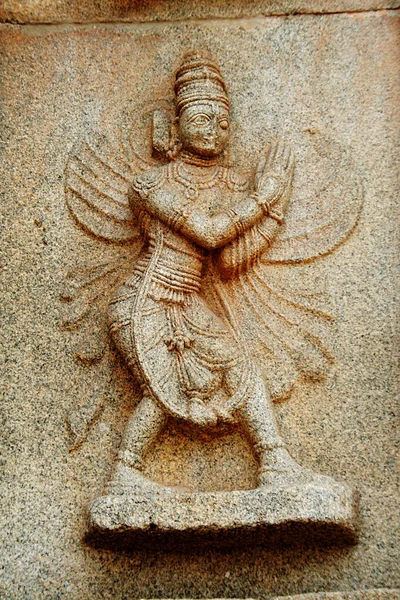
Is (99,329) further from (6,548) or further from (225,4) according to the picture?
(225,4)

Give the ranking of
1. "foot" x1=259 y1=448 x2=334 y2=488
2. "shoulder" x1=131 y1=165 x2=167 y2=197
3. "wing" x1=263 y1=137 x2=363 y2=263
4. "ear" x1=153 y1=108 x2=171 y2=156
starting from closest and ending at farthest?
1. "foot" x1=259 y1=448 x2=334 y2=488
2. "shoulder" x1=131 y1=165 x2=167 y2=197
3. "wing" x1=263 y1=137 x2=363 y2=263
4. "ear" x1=153 y1=108 x2=171 y2=156

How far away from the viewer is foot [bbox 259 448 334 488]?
10.4ft

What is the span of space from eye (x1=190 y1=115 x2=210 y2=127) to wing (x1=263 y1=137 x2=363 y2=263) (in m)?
0.52

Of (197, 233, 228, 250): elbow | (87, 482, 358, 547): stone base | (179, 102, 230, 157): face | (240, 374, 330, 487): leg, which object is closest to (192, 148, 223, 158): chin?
(179, 102, 230, 157): face

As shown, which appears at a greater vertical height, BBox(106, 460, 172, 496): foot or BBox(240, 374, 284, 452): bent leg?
BBox(240, 374, 284, 452): bent leg

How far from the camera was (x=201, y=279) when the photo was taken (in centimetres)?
368

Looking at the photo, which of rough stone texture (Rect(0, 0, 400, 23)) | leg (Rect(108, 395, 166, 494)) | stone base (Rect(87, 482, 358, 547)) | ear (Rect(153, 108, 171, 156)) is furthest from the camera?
rough stone texture (Rect(0, 0, 400, 23))

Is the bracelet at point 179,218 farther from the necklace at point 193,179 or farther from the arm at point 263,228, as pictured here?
the arm at point 263,228

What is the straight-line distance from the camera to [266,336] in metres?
3.58

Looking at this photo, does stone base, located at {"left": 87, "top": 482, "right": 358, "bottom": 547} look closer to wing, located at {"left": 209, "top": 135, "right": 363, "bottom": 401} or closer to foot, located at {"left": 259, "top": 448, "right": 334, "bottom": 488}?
foot, located at {"left": 259, "top": 448, "right": 334, "bottom": 488}

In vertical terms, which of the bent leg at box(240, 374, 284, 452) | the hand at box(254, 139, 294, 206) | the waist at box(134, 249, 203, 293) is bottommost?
the bent leg at box(240, 374, 284, 452)

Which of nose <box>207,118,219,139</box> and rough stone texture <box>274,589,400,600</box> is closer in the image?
rough stone texture <box>274,589,400,600</box>

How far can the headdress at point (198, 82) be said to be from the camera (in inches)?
148

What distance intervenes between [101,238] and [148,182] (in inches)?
14.9
